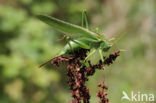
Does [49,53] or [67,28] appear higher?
[49,53]

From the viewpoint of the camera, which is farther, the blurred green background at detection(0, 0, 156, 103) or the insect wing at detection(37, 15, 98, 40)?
the blurred green background at detection(0, 0, 156, 103)

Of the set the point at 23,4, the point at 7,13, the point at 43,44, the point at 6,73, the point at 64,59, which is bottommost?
the point at 64,59

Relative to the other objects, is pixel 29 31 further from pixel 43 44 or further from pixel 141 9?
pixel 141 9

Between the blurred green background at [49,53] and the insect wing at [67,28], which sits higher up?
the blurred green background at [49,53]

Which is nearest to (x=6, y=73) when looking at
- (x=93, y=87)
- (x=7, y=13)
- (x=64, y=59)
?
(x=7, y=13)

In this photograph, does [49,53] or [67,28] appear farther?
[49,53]

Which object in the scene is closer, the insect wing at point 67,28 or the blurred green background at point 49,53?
the insect wing at point 67,28

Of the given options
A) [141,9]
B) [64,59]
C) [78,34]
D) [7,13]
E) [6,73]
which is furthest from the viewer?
[141,9]

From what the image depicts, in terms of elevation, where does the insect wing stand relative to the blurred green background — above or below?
below
